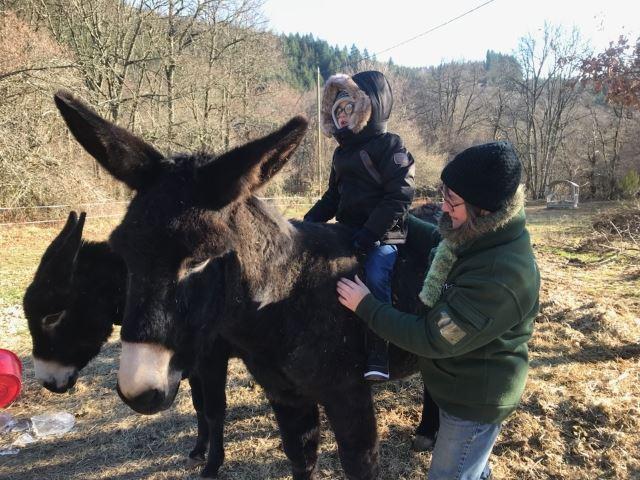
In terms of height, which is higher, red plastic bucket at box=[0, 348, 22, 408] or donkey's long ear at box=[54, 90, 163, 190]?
donkey's long ear at box=[54, 90, 163, 190]

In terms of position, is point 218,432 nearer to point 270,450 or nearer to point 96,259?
point 270,450

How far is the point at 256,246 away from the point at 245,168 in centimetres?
48

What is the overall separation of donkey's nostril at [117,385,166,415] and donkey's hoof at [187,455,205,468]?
2.66 m

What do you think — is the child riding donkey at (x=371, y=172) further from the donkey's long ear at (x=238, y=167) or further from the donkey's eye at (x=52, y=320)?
the donkey's eye at (x=52, y=320)

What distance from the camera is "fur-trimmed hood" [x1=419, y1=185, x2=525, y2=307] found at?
209 cm

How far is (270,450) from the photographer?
13.5 ft

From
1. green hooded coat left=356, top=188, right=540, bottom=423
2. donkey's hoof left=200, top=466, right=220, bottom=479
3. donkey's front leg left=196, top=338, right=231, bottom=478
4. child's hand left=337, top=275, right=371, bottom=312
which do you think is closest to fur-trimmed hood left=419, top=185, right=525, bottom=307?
green hooded coat left=356, top=188, right=540, bottom=423

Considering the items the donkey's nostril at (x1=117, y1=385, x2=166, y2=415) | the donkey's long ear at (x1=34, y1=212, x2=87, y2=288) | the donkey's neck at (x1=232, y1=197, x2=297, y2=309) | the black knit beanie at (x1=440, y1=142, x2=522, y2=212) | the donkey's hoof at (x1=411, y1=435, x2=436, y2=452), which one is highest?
the black knit beanie at (x1=440, y1=142, x2=522, y2=212)

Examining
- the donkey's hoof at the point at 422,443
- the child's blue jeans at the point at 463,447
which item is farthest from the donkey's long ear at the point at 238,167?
the donkey's hoof at the point at 422,443

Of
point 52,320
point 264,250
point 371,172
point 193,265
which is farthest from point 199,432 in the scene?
point 371,172

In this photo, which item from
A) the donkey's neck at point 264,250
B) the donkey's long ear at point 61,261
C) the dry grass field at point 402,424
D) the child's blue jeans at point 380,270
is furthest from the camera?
the dry grass field at point 402,424

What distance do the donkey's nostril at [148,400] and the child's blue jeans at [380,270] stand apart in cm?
147

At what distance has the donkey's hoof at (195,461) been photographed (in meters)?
3.96

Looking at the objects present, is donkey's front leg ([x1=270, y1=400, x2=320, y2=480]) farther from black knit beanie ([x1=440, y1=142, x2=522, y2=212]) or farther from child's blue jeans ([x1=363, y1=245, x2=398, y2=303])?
black knit beanie ([x1=440, y1=142, x2=522, y2=212])
